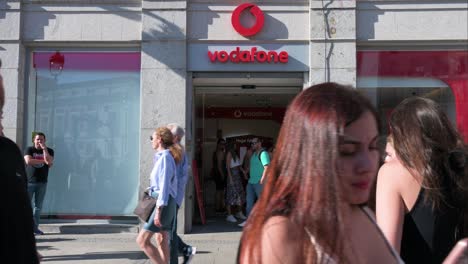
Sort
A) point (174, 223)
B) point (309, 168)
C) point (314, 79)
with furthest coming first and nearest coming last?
point (314, 79), point (174, 223), point (309, 168)

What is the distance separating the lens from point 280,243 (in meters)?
1.17

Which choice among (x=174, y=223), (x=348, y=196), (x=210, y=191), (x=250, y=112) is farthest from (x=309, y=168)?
(x=250, y=112)

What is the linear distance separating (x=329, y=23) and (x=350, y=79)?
1113mm

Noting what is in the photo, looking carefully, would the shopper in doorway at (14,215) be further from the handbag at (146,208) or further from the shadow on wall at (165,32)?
the shadow on wall at (165,32)

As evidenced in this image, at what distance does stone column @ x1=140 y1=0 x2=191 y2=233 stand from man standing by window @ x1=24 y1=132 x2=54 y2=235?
5.51 feet

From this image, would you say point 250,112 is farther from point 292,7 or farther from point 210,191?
point 292,7

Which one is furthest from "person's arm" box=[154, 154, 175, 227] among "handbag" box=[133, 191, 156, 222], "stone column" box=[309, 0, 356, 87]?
"stone column" box=[309, 0, 356, 87]

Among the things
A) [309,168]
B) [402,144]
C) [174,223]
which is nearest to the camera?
[309,168]

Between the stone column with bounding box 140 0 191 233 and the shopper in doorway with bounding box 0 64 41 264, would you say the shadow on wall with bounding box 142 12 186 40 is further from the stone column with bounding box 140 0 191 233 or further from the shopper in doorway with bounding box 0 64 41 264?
the shopper in doorway with bounding box 0 64 41 264

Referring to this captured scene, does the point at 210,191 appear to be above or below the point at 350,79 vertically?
below

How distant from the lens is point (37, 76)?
30.1 ft

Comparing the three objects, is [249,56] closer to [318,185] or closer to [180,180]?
[180,180]

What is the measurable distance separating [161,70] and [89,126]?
1.86 metres

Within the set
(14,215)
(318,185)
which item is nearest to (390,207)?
(318,185)
